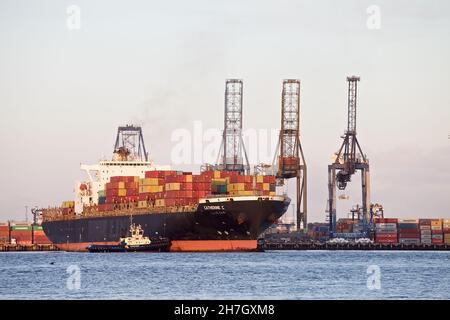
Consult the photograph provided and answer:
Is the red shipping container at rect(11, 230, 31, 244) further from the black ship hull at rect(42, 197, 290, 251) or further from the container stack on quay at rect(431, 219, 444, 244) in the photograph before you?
the black ship hull at rect(42, 197, 290, 251)

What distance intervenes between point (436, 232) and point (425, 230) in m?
1.80

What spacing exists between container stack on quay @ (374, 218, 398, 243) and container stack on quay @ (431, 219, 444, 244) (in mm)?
5962

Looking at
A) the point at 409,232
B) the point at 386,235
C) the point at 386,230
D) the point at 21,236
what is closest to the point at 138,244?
the point at 386,235

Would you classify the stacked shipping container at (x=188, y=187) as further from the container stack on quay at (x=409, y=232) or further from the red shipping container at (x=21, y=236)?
the red shipping container at (x=21, y=236)

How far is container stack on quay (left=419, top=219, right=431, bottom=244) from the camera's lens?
540ft

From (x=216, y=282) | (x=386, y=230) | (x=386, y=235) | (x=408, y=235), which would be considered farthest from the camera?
(x=386, y=230)

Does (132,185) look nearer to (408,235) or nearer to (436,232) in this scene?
(408,235)

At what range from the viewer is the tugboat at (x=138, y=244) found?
102 m

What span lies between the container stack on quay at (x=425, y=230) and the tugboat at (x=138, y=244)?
69072 millimetres

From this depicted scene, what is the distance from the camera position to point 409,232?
16425cm

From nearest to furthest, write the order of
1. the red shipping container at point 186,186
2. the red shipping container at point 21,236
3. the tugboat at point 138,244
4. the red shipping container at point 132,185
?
1. the tugboat at point 138,244
2. the red shipping container at point 186,186
3. the red shipping container at point 132,185
4. the red shipping container at point 21,236

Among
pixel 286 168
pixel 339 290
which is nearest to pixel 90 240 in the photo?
pixel 286 168

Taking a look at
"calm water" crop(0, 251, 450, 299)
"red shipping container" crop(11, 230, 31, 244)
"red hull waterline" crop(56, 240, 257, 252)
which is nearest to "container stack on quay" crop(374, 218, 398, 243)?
"red shipping container" crop(11, 230, 31, 244)

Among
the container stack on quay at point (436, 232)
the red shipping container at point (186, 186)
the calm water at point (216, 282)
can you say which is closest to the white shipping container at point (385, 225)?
the container stack on quay at point (436, 232)
